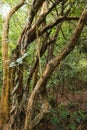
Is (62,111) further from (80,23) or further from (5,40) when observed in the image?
(80,23)

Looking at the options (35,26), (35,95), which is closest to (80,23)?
(35,26)

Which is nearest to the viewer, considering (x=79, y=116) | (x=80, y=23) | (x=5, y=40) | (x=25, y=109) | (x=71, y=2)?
(x=80, y=23)

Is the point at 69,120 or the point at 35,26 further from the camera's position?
the point at 69,120

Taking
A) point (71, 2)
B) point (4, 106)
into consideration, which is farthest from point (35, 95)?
point (71, 2)

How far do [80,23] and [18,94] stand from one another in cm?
124

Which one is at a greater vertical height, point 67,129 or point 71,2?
point 71,2

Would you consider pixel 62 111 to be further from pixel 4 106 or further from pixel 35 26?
pixel 35 26

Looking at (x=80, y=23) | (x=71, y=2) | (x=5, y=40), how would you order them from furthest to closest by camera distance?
(x=71, y=2) < (x=5, y=40) < (x=80, y=23)

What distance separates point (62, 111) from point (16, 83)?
2.28 meters

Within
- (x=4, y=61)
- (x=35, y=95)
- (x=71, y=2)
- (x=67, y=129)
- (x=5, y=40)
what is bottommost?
(x=67, y=129)

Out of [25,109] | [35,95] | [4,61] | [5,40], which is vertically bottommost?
[25,109]

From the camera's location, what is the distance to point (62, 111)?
5656 mm

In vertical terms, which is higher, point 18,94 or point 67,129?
point 18,94

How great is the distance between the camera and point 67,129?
5500mm
